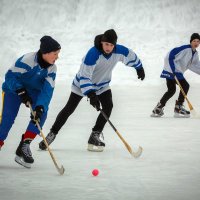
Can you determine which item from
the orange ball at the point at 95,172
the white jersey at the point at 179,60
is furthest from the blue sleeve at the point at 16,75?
the white jersey at the point at 179,60

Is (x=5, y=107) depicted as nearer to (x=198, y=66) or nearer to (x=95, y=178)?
(x=95, y=178)

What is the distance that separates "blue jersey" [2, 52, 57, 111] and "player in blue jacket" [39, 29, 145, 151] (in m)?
0.80

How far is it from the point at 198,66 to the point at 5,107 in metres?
4.63

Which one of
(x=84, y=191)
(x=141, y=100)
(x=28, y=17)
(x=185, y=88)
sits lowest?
(x=28, y=17)

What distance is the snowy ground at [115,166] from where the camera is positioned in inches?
133

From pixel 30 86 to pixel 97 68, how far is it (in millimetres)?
1047

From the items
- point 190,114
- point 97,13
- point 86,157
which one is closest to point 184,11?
point 97,13

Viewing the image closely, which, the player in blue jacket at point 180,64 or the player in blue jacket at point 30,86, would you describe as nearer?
the player in blue jacket at point 30,86

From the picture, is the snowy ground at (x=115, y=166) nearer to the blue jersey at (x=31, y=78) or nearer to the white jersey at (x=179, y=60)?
the blue jersey at (x=31, y=78)

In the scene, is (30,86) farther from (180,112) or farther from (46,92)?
(180,112)

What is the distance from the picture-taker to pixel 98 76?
5293 mm

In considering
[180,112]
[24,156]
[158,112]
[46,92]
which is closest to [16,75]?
[46,92]

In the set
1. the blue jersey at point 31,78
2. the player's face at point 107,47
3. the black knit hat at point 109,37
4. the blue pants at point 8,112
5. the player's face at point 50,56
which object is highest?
the black knit hat at point 109,37

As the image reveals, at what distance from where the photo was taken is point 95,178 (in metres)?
3.84
